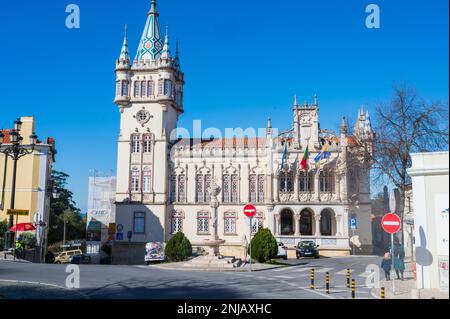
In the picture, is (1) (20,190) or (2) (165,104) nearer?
(1) (20,190)

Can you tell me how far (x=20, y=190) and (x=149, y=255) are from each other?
1654 centimetres

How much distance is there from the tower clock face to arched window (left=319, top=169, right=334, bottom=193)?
20.6 meters

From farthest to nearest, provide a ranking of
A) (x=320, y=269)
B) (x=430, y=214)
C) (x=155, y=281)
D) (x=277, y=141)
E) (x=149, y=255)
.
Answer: (x=277, y=141) < (x=149, y=255) < (x=320, y=269) < (x=155, y=281) < (x=430, y=214)

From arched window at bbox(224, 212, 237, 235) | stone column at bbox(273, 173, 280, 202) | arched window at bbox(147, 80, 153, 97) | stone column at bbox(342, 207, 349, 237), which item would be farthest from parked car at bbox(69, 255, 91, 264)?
stone column at bbox(342, 207, 349, 237)

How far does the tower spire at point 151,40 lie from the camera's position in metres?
54.4

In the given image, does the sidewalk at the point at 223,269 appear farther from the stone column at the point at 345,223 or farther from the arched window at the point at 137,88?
the arched window at the point at 137,88

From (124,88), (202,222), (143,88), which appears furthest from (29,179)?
(202,222)

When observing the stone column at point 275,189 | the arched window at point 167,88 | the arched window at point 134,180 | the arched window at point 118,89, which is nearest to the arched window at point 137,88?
the arched window at point 118,89

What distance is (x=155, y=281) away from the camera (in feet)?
66.3

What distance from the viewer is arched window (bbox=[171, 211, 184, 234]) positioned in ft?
167

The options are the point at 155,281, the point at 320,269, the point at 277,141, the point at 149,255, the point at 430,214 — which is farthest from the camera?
the point at 277,141
